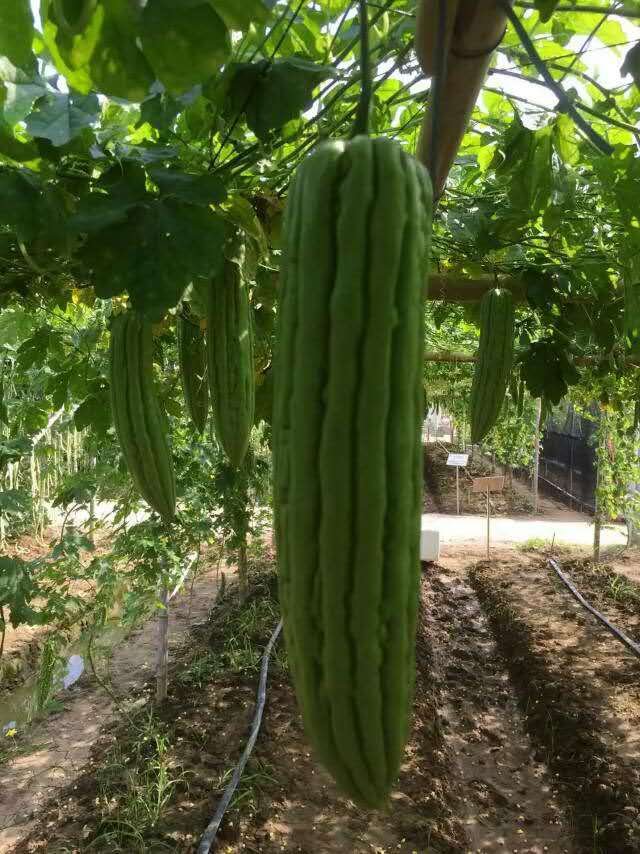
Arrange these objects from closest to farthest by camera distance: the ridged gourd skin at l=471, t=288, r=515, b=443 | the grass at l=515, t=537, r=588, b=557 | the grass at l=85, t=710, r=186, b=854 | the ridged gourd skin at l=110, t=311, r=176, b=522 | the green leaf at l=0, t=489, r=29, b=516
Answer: the ridged gourd skin at l=110, t=311, r=176, b=522 → the ridged gourd skin at l=471, t=288, r=515, b=443 → the grass at l=85, t=710, r=186, b=854 → the green leaf at l=0, t=489, r=29, b=516 → the grass at l=515, t=537, r=588, b=557

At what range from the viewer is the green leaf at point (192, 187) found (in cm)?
151

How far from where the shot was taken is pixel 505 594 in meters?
9.30

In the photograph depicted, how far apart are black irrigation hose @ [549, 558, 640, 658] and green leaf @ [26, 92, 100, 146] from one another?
685 centimetres

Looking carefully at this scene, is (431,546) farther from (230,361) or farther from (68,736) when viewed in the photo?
(230,361)

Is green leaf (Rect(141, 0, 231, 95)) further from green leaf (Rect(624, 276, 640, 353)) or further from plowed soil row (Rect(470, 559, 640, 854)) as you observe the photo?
plowed soil row (Rect(470, 559, 640, 854))

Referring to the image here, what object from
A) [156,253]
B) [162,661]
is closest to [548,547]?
[162,661]

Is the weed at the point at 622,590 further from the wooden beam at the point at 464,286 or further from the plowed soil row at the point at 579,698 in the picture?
the wooden beam at the point at 464,286

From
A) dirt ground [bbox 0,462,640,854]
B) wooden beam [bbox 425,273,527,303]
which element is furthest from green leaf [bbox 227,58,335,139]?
dirt ground [bbox 0,462,640,854]

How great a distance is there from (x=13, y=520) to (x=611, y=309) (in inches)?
366

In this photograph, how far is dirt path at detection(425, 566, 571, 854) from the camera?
479 cm

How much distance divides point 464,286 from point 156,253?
2348mm

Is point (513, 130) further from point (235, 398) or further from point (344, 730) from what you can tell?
point (344, 730)

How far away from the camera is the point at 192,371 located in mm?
2447

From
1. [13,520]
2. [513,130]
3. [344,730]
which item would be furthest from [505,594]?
[344,730]
